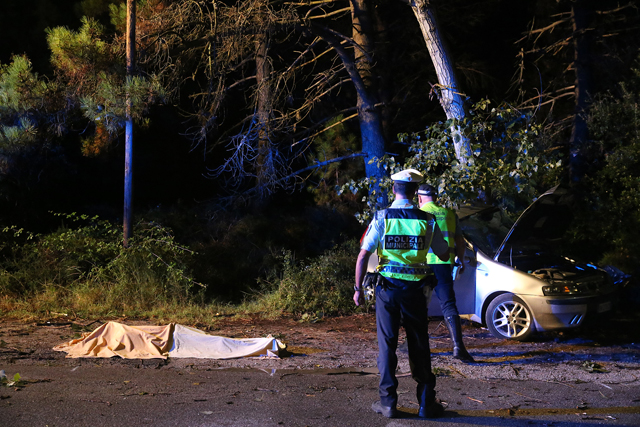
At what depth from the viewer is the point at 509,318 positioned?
758 centimetres

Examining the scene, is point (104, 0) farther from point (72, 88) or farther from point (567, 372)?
point (567, 372)

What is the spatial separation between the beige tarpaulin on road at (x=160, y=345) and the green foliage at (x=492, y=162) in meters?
3.98

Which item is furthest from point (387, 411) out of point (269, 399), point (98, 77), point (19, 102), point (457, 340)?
point (19, 102)

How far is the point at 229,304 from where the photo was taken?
1080cm

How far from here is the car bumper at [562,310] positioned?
23.9ft

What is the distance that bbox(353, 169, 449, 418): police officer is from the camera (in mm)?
4762

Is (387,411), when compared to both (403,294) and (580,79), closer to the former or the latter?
(403,294)

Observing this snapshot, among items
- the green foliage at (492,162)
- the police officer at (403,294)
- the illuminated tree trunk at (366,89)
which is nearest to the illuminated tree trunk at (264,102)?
the illuminated tree trunk at (366,89)

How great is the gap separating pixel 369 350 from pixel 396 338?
2.53 meters

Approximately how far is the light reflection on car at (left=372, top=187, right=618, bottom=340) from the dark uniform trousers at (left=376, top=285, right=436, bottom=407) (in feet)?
7.55

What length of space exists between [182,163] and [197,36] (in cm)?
438

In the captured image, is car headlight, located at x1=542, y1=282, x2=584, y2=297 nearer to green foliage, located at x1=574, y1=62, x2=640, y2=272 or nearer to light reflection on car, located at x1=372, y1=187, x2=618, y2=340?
light reflection on car, located at x1=372, y1=187, x2=618, y2=340

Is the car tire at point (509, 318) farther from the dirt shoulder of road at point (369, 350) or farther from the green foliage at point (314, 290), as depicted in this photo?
the green foliage at point (314, 290)

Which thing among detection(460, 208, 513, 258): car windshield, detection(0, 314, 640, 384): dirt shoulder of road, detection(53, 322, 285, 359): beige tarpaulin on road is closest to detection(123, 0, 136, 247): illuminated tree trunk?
detection(0, 314, 640, 384): dirt shoulder of road
